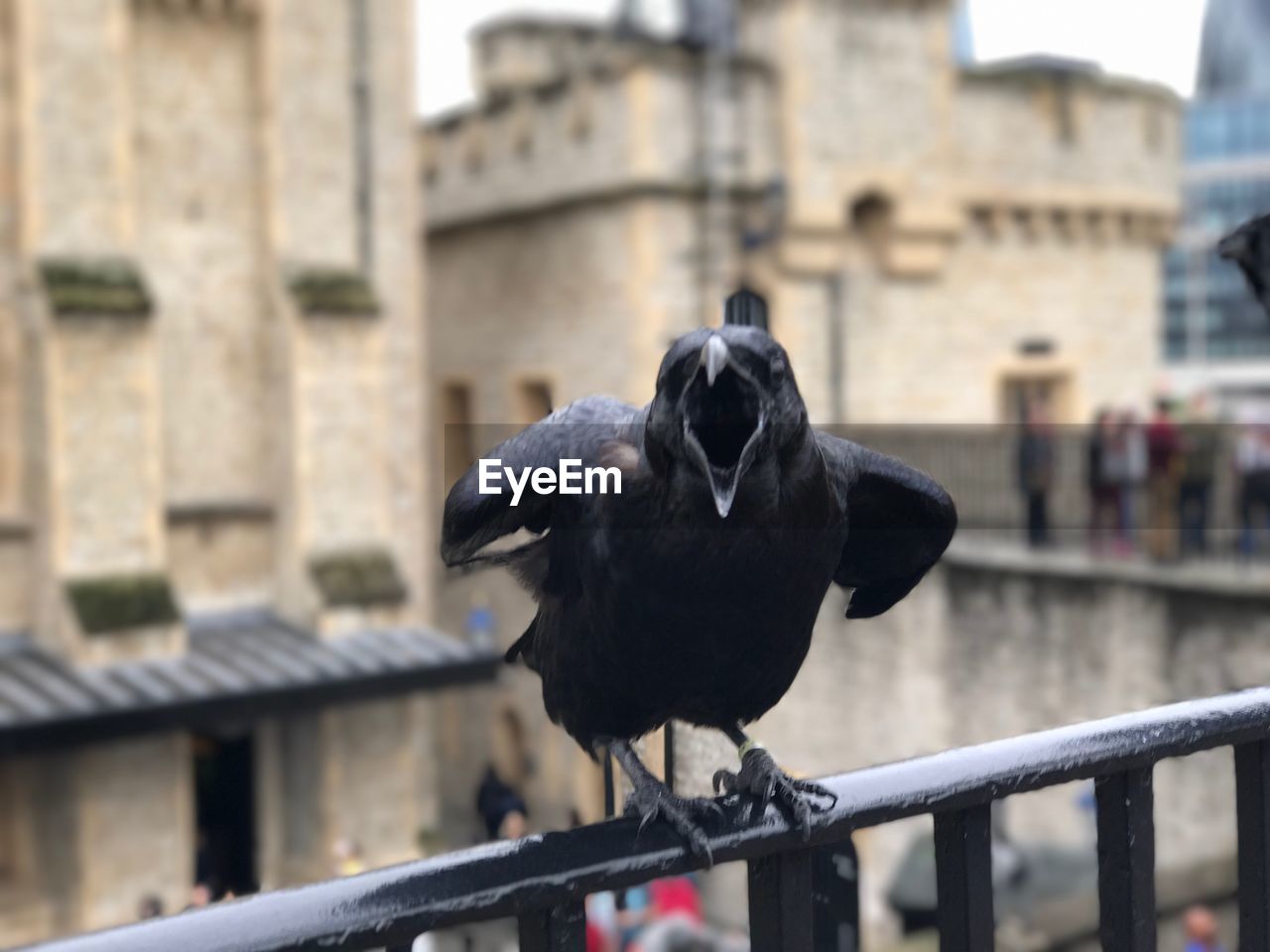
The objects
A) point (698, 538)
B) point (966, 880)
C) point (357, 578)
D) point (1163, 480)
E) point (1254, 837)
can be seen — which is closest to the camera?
point (698, 538)

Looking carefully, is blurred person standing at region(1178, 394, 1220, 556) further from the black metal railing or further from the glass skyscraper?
the glass skyscraper

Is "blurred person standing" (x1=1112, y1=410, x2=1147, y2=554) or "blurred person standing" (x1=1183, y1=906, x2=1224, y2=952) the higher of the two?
"blurred person standing" (x1=1112, y1=410, x2=1147, y2=554)

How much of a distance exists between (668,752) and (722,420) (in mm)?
616

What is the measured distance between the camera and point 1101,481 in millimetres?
10648

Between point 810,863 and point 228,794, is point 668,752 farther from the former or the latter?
point 228,794

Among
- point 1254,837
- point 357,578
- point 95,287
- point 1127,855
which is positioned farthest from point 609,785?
point 357,578

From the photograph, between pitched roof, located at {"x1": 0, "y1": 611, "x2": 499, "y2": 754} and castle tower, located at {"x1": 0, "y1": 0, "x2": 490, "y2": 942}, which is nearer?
pitched roof, located at {"x1": 0, "y1": 611, "x2": 499, "y2": 754}

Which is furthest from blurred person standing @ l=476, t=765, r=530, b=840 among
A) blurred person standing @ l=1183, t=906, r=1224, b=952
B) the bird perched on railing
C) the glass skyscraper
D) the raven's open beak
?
the glass skyscraper

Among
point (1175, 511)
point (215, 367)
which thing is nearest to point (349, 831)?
point (215, 367)

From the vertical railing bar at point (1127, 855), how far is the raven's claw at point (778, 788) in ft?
1.38

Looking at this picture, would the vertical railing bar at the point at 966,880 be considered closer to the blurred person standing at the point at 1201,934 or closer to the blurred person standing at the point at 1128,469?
the blurred person standing at the point at 1201,934

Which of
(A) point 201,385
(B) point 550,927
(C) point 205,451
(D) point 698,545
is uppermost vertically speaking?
(A) point 201,385

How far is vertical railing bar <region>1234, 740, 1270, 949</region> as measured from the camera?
2.12 m

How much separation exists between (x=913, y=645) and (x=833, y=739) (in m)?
1.92
